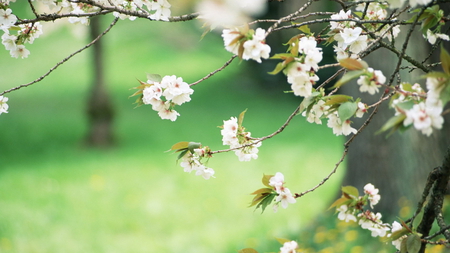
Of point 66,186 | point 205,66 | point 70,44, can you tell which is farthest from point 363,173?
point 70,44

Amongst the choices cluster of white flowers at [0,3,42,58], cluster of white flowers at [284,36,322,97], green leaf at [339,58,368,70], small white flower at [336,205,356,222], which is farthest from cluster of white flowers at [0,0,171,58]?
small white flower at [336,205,356,222]

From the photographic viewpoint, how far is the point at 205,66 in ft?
38.7

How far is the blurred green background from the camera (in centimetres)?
412

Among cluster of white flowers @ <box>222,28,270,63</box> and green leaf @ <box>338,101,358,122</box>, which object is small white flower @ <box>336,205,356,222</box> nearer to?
green leaf @ <box>338,101,358,122</box>

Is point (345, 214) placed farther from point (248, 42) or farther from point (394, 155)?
point (394, 155)

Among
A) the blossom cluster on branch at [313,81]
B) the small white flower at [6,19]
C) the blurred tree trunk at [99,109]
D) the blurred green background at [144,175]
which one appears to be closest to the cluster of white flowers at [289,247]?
the blossom cluster on branch at [313,81]

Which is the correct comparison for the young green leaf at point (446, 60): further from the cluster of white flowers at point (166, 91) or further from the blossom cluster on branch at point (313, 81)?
the cluster of white flowers at point (166, 91)

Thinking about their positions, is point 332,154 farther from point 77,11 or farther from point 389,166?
point 77,11

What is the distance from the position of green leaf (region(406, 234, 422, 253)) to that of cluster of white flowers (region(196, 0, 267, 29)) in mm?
664

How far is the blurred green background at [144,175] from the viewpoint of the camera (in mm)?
4117

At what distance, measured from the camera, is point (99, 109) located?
659 centimetres

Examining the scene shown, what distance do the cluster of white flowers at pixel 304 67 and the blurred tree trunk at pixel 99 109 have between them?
5.73 m

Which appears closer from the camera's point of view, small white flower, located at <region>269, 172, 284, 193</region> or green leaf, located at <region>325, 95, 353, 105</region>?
green leaf, located at <region>325, 95, 353, 105</region>

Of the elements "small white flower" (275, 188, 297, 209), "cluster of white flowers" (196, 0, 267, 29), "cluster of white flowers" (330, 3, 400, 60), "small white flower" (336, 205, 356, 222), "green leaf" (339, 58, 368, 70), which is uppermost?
"cluster of white flowers" (196, 0, 267, 29)
